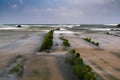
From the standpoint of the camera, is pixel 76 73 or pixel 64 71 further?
pixel 64 71

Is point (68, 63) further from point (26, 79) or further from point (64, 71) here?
point (26, 79)

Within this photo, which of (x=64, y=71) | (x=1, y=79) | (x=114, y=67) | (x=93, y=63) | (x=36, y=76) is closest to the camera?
(x=1, y=79)

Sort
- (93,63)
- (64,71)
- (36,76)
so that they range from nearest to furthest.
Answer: (36,76) < (64,71) < (93,63)

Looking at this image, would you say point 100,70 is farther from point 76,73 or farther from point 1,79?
point 1,79

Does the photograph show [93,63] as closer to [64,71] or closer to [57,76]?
[64,71]

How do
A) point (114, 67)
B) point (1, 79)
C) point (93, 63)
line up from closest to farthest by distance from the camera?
point (1, 79), point (114, 67), point (93, 63)

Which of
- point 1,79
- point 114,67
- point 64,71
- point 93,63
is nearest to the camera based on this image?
point 1,79

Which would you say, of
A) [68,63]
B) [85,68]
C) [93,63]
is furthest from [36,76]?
→ [93,63]

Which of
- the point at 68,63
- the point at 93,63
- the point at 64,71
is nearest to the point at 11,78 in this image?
the point at 64,71

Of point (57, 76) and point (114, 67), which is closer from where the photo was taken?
point (57, 76)
